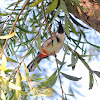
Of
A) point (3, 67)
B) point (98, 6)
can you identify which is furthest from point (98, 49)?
point (3, 67)

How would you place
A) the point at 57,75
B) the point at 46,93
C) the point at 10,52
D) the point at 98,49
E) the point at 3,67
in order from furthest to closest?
1. the point at 10,52
2. the point at 98,49
3. the point at 57,75
4. the point at 46,93
5. the point at 3,67

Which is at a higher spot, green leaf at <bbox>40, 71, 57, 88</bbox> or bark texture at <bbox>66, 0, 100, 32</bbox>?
bark texture at <bbox>66, 0, 100, 32</bbox>

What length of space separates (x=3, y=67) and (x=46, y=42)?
0.38 metres

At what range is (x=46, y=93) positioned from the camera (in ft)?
1.60

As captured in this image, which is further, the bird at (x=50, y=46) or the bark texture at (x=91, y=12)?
the bird at (x=50, y=46)

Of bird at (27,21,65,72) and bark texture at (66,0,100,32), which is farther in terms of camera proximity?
bird at (27,21,65,72)

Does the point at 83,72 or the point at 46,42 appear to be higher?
the point at 46,42

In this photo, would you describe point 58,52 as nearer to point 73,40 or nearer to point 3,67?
point 73,40

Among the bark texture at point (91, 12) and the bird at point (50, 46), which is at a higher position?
the bark texture at point (91, 12)

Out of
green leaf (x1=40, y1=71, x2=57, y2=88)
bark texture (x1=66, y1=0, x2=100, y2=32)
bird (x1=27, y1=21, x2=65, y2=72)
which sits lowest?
green leaf (x1=40, y1=71, x2=57, y2=88)

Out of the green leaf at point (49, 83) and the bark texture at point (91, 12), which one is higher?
the bark texture at point (91, 12)

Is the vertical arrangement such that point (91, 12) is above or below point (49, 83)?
A: above

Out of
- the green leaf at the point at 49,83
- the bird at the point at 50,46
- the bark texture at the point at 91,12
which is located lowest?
the green leaf at the point at 49,83

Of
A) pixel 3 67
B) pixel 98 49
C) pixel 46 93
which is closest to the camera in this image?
pixel 3 67
